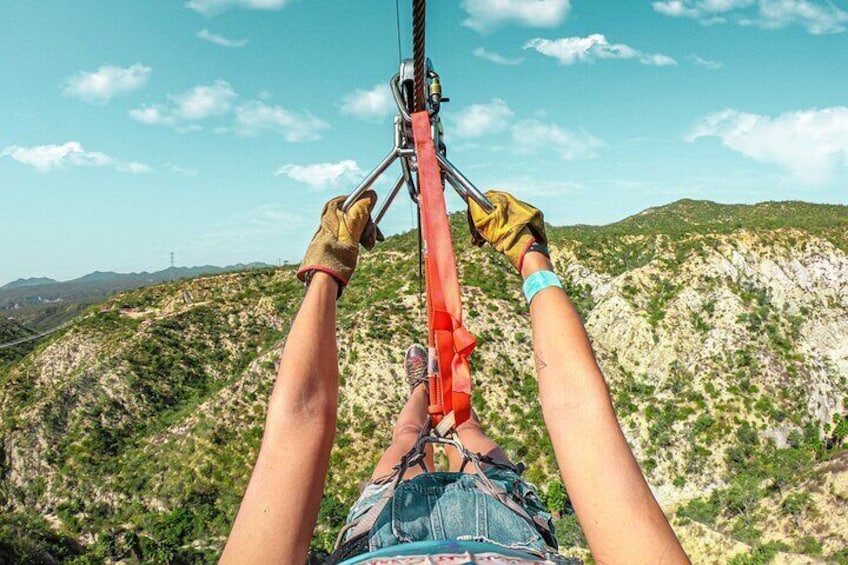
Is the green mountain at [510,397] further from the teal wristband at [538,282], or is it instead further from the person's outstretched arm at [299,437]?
the person's outstretched arm at [299,437]

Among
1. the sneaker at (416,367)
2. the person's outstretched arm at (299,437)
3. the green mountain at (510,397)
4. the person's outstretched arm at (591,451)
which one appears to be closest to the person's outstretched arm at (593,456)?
the person's outstretched arm at (591,451)

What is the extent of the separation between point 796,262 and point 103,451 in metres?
38.2

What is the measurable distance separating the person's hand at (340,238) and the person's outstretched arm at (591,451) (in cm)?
99

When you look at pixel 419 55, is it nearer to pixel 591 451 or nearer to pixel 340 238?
pixel 340 238

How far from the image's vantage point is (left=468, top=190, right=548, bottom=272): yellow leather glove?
2723 millimetres

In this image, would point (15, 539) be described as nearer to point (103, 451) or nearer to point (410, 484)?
point (103, 451)

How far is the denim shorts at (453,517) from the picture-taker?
2.22m

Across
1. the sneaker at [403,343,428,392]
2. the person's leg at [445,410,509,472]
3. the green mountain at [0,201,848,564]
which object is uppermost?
the sneaker at [403,343,428,392]

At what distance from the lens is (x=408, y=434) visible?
5953mm

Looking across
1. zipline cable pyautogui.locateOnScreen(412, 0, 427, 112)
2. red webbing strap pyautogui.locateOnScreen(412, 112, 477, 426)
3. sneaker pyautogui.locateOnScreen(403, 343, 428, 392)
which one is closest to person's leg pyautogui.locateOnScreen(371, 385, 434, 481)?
sneaker pyautogui.locateOnScreen(403, 343, 428, 392)

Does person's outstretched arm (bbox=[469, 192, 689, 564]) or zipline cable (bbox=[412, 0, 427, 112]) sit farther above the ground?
zipline cable (bbox=[412, 0, 427, 112])

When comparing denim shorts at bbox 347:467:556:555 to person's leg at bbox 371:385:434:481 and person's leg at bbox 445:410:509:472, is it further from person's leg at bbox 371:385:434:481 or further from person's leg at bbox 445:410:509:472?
person's leg at bbox 445:410:509:472

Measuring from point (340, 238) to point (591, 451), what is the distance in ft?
5.35

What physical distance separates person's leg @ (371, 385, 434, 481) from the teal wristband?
188 cm
